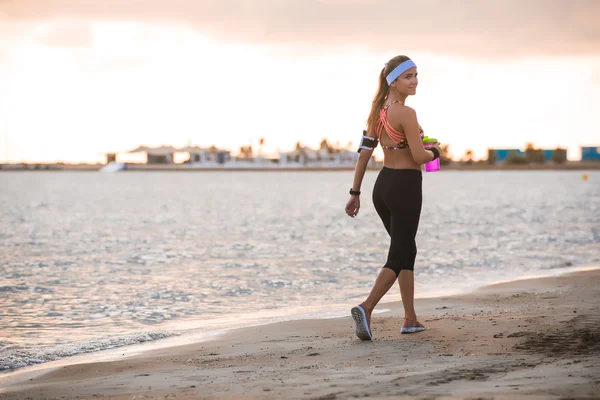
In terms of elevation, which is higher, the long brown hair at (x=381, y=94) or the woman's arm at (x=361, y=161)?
the long brown hair at (x=381, y=94)

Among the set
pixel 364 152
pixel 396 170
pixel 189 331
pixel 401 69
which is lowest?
pixel 189 331

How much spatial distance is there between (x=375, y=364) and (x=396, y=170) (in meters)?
1.66

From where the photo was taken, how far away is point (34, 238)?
2630cm

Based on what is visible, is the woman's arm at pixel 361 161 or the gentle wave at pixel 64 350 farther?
the gentle wave at pixel 64 350

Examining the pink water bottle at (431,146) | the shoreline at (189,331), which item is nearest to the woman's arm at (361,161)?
the pink water bottle at (431,146)

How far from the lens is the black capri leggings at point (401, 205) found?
6441 millimetres

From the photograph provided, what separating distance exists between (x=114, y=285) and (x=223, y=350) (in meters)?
7.22

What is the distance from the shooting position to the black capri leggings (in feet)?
21.1

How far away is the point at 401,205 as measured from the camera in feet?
21.2

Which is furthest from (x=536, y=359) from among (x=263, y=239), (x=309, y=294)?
(x=263, y=239)

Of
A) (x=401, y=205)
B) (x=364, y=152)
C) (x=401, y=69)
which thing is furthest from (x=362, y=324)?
(x=401, y=69)

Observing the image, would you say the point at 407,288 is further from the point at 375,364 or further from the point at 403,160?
the point at 375,364

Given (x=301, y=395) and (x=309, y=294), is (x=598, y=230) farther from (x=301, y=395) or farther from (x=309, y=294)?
(x=301, y=395)

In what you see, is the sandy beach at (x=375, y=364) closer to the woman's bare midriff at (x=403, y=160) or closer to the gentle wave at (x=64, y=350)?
the gentle wave at (x=64, y=350)
